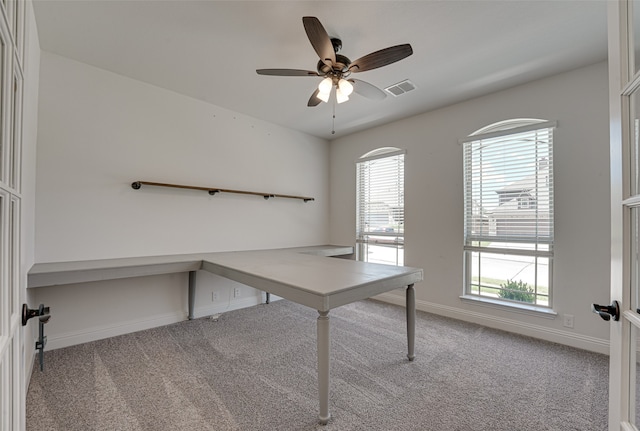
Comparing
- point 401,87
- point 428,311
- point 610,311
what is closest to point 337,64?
point 401,87

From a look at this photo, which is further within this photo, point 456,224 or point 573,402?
point 456,224

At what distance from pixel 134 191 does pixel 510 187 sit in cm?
407

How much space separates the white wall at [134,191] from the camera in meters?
2.55

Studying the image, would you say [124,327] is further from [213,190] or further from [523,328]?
[523,328]

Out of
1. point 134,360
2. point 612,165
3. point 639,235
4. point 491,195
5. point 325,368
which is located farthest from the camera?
point 491,195

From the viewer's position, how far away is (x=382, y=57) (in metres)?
1.88

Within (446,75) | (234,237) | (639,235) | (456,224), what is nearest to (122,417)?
Answer: (234,237)

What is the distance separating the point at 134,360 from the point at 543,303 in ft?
12.9

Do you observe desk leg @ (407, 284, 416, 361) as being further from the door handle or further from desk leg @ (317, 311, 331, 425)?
the door handle

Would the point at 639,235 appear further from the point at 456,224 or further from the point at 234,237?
the point at 234,237

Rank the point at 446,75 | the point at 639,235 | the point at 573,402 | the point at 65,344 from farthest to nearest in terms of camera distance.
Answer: the point at 446,75
the point at 65,344
the point at 573,402
the point at 639,235

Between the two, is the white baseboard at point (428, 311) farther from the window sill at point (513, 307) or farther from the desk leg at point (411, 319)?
the desk leg at point (411, 319)

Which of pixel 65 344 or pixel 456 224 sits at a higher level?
pixel 456 224

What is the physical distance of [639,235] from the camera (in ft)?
2.65
